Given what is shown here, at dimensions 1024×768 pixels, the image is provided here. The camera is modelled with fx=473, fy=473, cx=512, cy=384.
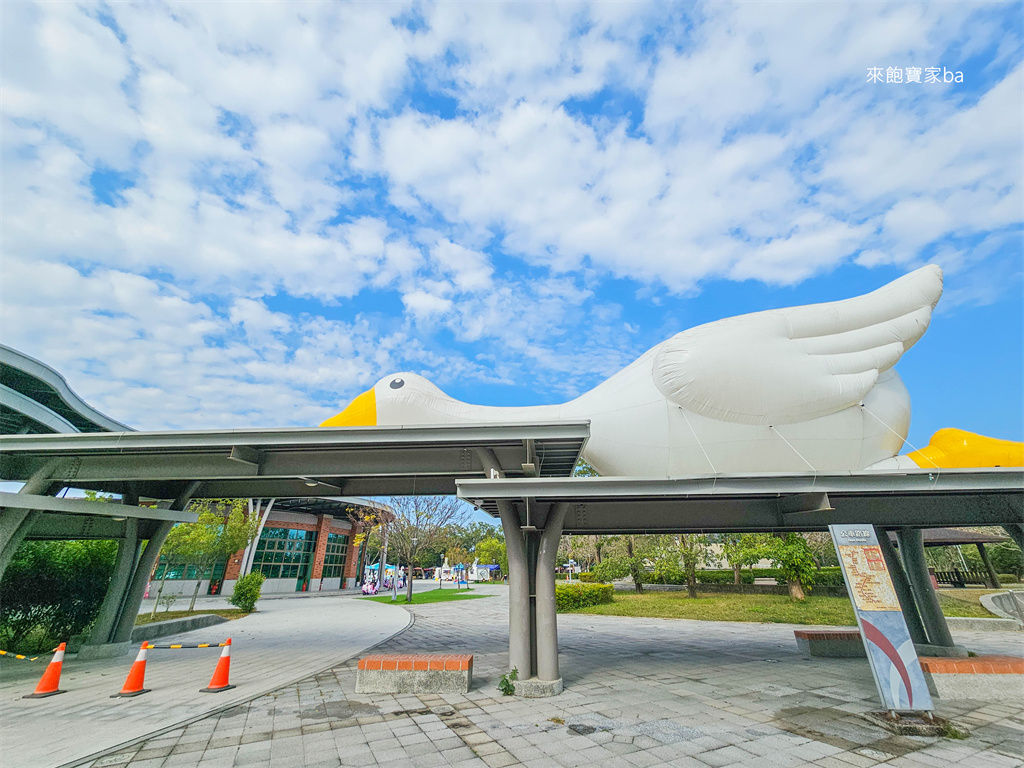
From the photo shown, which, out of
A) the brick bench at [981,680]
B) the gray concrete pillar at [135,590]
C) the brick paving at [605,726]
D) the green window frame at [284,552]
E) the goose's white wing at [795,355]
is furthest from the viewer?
the green window frame at [284,552]

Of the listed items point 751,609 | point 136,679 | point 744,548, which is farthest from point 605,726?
point 744,548

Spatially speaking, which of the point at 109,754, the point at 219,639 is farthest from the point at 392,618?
the point at 109,754

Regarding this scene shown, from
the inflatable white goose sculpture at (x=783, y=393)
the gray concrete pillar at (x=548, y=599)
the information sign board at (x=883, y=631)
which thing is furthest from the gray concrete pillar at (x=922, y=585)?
the gray concrete pillar at (x=548, y=599)

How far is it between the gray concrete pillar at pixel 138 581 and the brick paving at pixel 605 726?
5.93 m

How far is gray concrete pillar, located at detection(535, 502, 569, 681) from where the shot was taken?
297 inches

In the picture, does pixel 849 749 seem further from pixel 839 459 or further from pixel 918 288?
pixel 918 288

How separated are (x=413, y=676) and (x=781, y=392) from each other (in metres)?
7.35

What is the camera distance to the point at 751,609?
19.8 metres

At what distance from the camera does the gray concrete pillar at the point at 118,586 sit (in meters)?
10.9

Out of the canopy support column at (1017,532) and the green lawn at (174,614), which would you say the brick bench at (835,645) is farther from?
the green lawn at (174,614)

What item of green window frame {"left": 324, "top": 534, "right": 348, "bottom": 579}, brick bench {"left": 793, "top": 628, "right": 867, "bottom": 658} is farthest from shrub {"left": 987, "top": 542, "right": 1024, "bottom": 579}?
green window frame {"left": 324, "top": 534, "right": 348, "bottom": 579}

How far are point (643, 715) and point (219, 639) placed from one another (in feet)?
44.1

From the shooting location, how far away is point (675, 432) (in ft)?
25.3

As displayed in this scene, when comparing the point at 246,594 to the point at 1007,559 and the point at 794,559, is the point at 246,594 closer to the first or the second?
the point at 794,559
